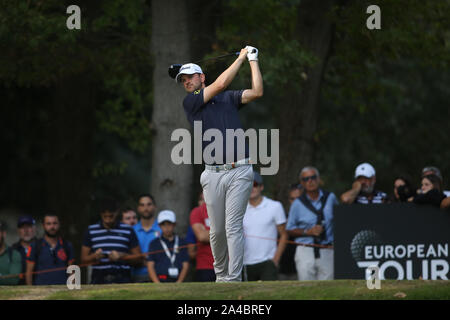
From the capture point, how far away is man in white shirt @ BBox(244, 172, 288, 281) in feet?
38.9

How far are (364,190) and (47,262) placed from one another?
4.21 meters

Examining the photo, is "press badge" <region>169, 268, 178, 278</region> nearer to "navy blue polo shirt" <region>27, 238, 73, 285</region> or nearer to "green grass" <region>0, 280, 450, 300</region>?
"navy blue polo shirt" <region>27, 238, 73, 285</region>

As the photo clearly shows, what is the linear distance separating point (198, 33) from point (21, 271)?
5.54 m

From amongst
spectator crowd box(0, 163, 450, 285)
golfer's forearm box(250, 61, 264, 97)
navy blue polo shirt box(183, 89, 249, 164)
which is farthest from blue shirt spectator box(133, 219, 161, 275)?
golfer's forearm box(250, 61, 264, 97)

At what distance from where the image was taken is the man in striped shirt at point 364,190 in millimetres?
12031

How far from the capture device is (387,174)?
2838 cm

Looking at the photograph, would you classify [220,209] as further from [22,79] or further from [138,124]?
[138,124]

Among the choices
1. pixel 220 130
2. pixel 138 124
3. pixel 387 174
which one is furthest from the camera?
pixel 387 174

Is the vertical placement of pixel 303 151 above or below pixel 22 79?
below

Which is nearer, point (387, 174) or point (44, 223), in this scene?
point (44, 223)

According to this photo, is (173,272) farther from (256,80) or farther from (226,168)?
(256,80)

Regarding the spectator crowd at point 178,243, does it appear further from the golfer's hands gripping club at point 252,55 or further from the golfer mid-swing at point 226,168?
the golfer's hands gripping club at point 252,55

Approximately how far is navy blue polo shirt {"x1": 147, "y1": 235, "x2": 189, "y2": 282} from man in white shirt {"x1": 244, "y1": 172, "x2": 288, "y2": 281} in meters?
0.82
